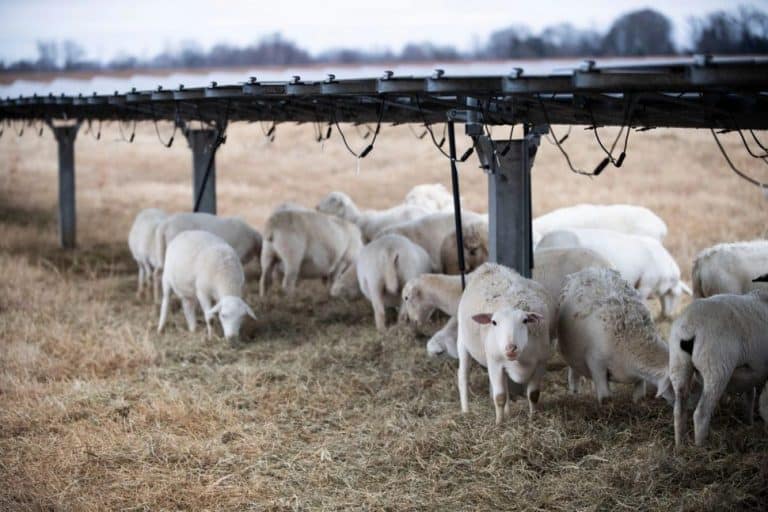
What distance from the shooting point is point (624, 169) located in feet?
108

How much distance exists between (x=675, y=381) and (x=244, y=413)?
4.27 meters

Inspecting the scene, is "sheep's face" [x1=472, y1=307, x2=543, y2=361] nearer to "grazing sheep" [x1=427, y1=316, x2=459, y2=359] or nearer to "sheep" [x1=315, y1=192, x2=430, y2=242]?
"grazing sheep" [x1=427, y1=316, x2=459, y2=359]

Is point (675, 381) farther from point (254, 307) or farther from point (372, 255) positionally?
point (254, 307)

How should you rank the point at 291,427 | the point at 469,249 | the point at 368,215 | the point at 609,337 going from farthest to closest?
the point at 368,215 < the point at 469,249 < the point at 291,427 < the point at 609,337

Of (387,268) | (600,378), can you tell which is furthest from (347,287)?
(600,378)

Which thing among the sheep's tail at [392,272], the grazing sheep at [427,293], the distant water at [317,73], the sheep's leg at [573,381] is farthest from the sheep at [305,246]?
the sheep's leg at [573,381]

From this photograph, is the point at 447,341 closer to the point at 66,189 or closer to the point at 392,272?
the point at 392,272

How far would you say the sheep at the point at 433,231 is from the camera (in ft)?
49.4

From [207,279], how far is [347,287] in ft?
9.64

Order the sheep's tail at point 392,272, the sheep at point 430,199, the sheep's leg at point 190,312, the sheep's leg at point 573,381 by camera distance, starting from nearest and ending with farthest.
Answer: the sheep's leg at point 573,381
the sheep's tail at point 392,272
the sheep's leg at point 190,312
the sheep at point 430,199

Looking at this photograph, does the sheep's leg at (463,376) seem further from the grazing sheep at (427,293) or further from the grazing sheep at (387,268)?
the grazing sheep at (387,268)

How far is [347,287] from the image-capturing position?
15203 mm

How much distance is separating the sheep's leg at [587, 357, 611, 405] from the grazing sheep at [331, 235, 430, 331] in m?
4.37

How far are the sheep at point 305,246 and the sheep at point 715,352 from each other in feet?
27.1
